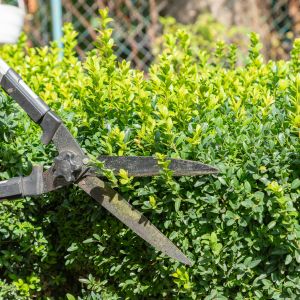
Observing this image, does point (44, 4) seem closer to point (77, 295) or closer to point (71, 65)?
point (71, 65)

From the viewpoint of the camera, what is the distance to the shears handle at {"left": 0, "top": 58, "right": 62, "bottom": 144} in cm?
244

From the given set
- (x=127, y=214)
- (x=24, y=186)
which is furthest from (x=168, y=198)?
(x=24, y=186)

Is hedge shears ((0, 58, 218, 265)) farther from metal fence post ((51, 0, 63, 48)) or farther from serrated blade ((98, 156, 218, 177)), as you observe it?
metal fence post ((51, 0, 63, 48))

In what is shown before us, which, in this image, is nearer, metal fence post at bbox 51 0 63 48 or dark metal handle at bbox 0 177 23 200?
dark metal handle at bbox 0 177 23 200

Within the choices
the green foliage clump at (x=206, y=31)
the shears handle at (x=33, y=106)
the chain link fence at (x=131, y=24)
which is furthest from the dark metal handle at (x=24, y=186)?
the chain link fence at (x=131, y=24)

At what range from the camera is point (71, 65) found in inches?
144

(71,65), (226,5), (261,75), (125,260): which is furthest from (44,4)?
(125,260)

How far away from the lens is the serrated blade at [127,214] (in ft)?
7.92

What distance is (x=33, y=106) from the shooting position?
2447mm

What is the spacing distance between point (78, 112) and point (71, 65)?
0.93 metres

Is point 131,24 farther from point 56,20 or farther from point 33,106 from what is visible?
point 33,106

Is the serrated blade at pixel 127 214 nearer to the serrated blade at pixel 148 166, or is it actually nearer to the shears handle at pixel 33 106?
the serrated blade at pixel 148 166

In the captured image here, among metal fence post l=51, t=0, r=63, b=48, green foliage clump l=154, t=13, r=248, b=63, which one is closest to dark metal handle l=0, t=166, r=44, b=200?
metal fence post l=51, t=0, r=63, b=48

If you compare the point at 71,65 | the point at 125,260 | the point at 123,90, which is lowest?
the point at 125,260
